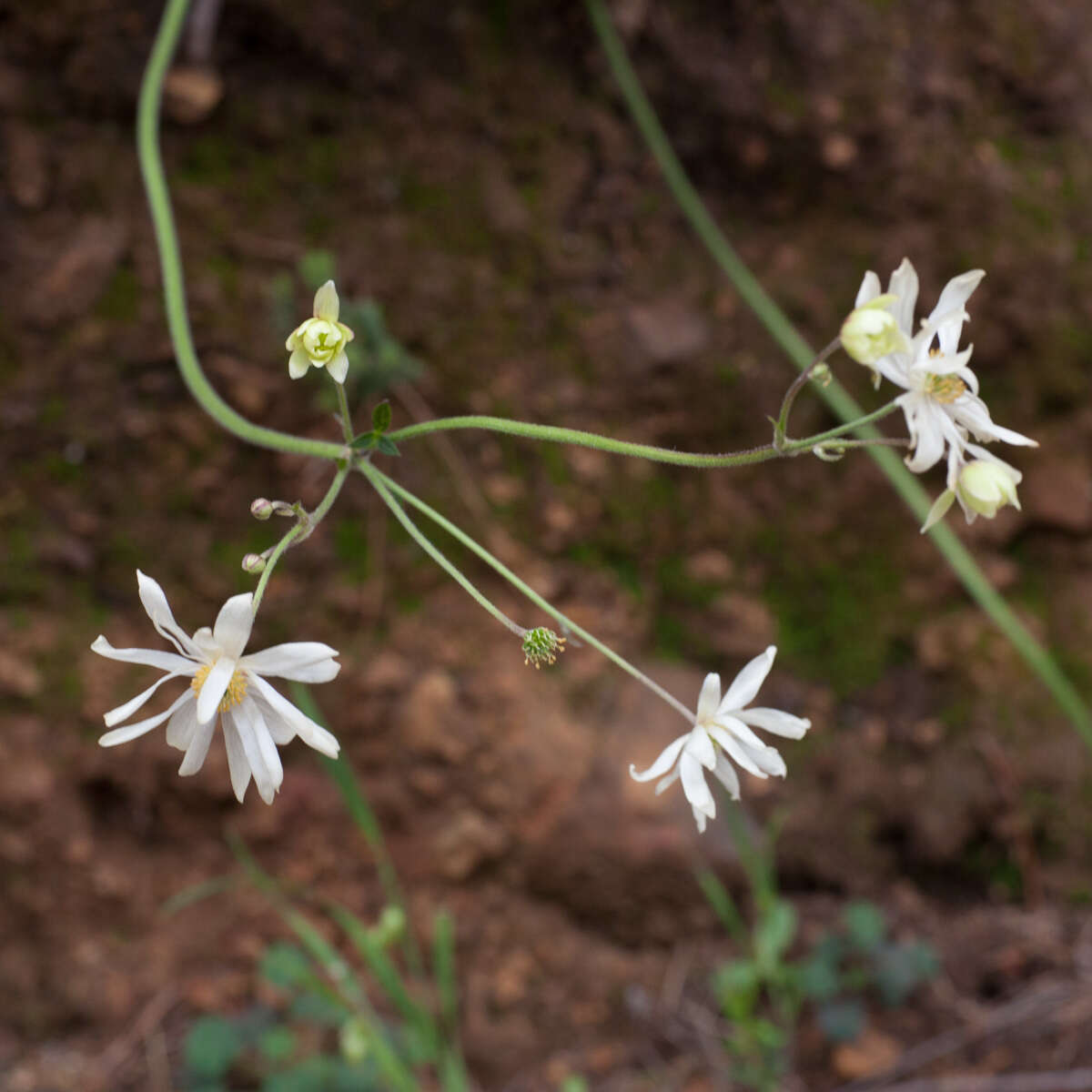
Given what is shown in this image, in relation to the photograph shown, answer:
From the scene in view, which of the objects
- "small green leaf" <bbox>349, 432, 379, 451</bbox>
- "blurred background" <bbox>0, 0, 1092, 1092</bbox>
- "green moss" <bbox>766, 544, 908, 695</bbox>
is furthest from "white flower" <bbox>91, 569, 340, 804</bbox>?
"green moss" <bbox>766, 544, 908, 695</bbox>

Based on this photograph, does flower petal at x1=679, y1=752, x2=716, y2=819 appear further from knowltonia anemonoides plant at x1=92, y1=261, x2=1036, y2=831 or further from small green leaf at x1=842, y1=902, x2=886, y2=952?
small green leaf at x1=842, y1=902, x2=886, y2=952

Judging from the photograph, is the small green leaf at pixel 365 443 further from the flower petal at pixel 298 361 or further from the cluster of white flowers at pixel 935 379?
the cluster of white flowers at pixel 935 379

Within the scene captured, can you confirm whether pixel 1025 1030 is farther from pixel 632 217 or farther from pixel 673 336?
pixel 632 217

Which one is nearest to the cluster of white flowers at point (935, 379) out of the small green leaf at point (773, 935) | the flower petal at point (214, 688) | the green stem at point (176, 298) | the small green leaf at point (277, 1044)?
the green stem at point (176, 298)

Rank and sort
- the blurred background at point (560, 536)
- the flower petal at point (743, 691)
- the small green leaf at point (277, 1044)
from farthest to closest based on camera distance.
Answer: the blurred background at point (560, 536) < the small green leaf at point (277, 1044) < the flower petal at point (743, 691)

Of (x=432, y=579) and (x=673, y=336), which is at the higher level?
(x=673, y=336)

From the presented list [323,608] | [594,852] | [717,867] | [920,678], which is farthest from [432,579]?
[920,678]
